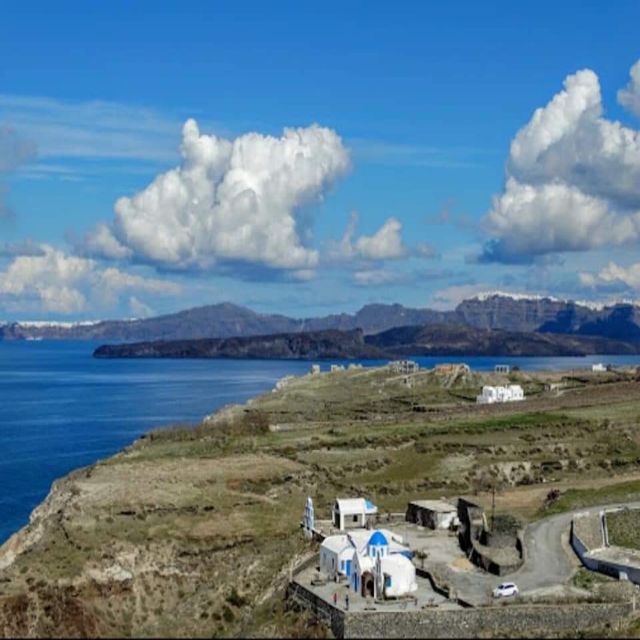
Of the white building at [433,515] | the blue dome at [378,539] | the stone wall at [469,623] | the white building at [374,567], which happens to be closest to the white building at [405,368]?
the white building at [433,515]

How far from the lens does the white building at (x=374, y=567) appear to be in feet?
104

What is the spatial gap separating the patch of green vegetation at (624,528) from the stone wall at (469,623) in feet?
41.7

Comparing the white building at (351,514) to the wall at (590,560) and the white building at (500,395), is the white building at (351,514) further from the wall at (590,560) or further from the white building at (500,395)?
the white building at (500,395)

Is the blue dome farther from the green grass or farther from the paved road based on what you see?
the green grass

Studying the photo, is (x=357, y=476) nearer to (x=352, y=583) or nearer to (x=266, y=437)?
(x=266, y=437)

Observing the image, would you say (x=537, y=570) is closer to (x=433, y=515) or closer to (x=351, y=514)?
(x=433, y=515)

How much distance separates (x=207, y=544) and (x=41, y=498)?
85.0ft

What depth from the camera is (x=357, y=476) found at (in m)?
60.9

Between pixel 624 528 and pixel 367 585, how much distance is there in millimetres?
15710

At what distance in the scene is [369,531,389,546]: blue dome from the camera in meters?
33.0

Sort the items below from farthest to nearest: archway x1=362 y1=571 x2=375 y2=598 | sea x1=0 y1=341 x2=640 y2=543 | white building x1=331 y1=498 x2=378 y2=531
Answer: sea x1=0 y1=341 x2=640 y2=543
white building x1=331 y1=498 x2=378 y2=531
archway x1=362 y1=571 x2=375 y2=598

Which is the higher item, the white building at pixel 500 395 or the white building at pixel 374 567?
the white building at pixel 500 395

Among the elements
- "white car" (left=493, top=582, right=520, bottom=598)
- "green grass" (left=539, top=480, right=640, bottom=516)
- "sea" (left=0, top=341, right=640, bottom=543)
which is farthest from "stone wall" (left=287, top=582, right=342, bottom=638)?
"sea" (left=0, top=341, right=640, bottom=543)

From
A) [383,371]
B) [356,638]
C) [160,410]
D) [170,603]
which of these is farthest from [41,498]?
[383,371]
